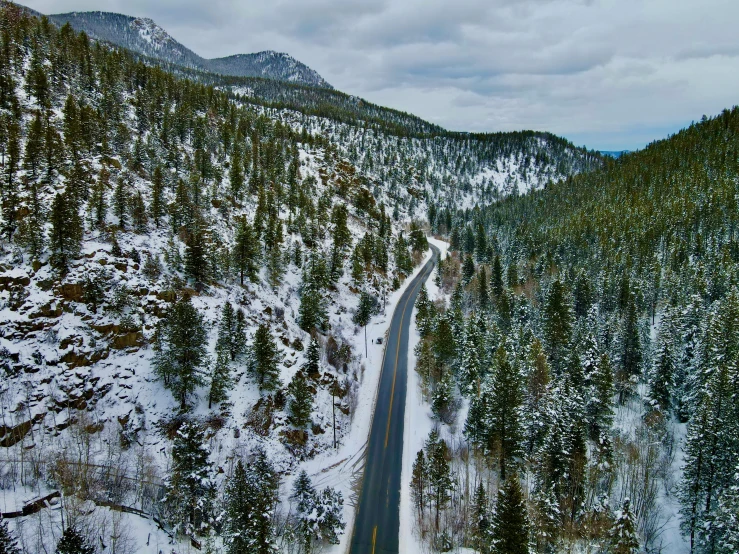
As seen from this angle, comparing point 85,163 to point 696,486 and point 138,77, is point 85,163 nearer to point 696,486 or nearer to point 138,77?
point 138,77

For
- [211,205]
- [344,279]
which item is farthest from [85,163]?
[344,279]

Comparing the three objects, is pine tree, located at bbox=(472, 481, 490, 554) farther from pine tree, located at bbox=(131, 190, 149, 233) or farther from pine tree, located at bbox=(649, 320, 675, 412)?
pine tree, located at bbox=(131, 190, 149, 233)

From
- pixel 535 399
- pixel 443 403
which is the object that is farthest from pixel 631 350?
pixel 443 403

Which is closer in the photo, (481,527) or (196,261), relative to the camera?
(481,527)

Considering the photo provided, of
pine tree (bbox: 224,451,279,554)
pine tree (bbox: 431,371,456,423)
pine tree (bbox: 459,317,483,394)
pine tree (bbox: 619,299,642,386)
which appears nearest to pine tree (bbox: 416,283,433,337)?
pine tree (bbox: 459,317,483,394)

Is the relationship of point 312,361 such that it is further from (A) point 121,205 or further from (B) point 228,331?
(A) point 121,205

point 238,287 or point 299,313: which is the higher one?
point 238,287

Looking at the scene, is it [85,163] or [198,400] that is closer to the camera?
[198,400]

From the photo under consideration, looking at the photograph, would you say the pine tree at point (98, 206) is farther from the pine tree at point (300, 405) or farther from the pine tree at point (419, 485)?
the pine tree at point (419, 485)
